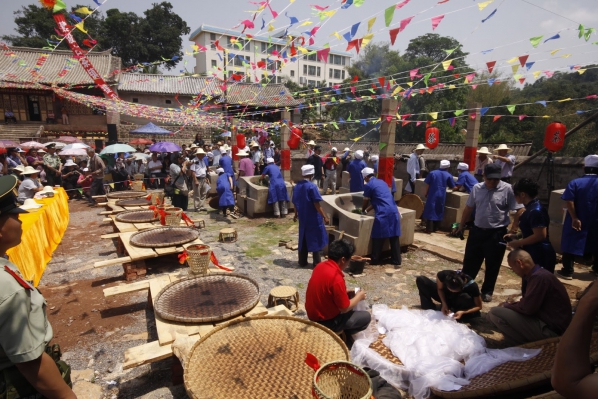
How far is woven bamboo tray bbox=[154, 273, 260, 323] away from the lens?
342cm

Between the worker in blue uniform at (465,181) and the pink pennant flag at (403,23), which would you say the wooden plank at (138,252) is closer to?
the pink pennant flag at (403,23)

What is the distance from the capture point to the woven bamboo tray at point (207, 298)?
3416mm

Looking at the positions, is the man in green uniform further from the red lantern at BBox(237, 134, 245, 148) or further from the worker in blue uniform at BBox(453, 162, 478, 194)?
the red lantern at BBox(237, 134, 245, 148)

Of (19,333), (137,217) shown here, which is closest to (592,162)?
(19,333)

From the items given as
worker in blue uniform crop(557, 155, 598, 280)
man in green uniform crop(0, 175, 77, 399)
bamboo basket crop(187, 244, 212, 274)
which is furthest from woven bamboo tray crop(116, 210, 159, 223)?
worker in blue uniform crop(557, 155, 598, 280)

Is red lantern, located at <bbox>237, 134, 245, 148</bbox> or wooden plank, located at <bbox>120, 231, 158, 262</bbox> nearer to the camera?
wooden plank, located at <bbox>120, 231, 158, 262</bbox>

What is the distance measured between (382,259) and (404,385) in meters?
3.55

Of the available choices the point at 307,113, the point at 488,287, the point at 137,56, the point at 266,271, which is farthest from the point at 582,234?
the point at 137,56

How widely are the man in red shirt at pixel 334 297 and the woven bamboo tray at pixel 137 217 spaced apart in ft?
16.1

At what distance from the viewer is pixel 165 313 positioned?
3.44 meters

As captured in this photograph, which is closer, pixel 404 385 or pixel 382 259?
pixel 404 385

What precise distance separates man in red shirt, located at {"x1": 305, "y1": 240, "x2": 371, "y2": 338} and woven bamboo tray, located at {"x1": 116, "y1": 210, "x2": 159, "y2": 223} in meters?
4.92

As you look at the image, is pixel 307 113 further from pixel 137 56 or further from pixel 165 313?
pixel 165 313

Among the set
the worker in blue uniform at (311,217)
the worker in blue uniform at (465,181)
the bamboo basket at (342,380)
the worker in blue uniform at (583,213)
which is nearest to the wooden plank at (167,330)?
the bamboo basket at (342,380)
